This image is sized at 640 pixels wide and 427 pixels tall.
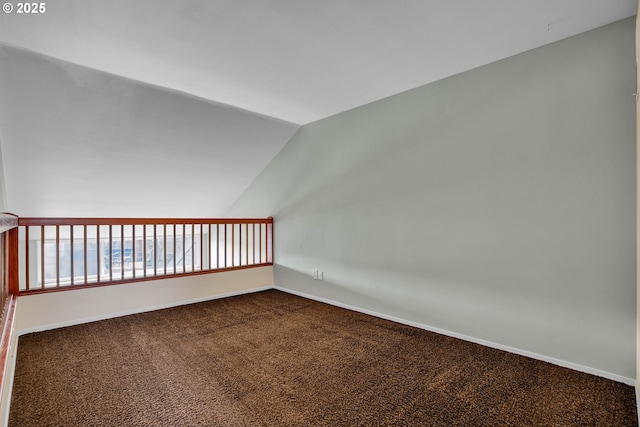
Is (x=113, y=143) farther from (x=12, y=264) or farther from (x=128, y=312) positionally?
(x=128, y=312)

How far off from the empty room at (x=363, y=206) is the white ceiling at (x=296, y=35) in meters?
0.02

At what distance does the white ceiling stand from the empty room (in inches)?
0.7

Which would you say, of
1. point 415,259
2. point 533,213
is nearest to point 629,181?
point 533,213

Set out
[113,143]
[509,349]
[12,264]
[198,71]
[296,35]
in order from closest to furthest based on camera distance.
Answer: [296,35]
[509,349]
[198,71]
[12,264]
[113,143]

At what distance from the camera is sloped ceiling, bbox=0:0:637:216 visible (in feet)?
6.42

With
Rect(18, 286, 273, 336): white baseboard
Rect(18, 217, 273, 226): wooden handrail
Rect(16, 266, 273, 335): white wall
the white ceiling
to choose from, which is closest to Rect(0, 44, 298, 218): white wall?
the white ceiling

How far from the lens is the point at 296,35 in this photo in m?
2.19

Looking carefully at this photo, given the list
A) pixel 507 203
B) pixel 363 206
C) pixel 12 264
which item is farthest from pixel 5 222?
pixel 507 203

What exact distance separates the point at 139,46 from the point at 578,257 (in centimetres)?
327

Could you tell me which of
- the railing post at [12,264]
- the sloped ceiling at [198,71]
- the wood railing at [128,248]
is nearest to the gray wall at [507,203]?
the sloped ceiling at [198,71]

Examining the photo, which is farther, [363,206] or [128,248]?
[128,248]

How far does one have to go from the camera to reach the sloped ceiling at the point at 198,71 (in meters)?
1.96

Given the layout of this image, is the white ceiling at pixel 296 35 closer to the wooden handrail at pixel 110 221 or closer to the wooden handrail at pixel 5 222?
the wooden handrail at pixel 5 222

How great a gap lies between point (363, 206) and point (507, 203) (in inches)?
54.9
